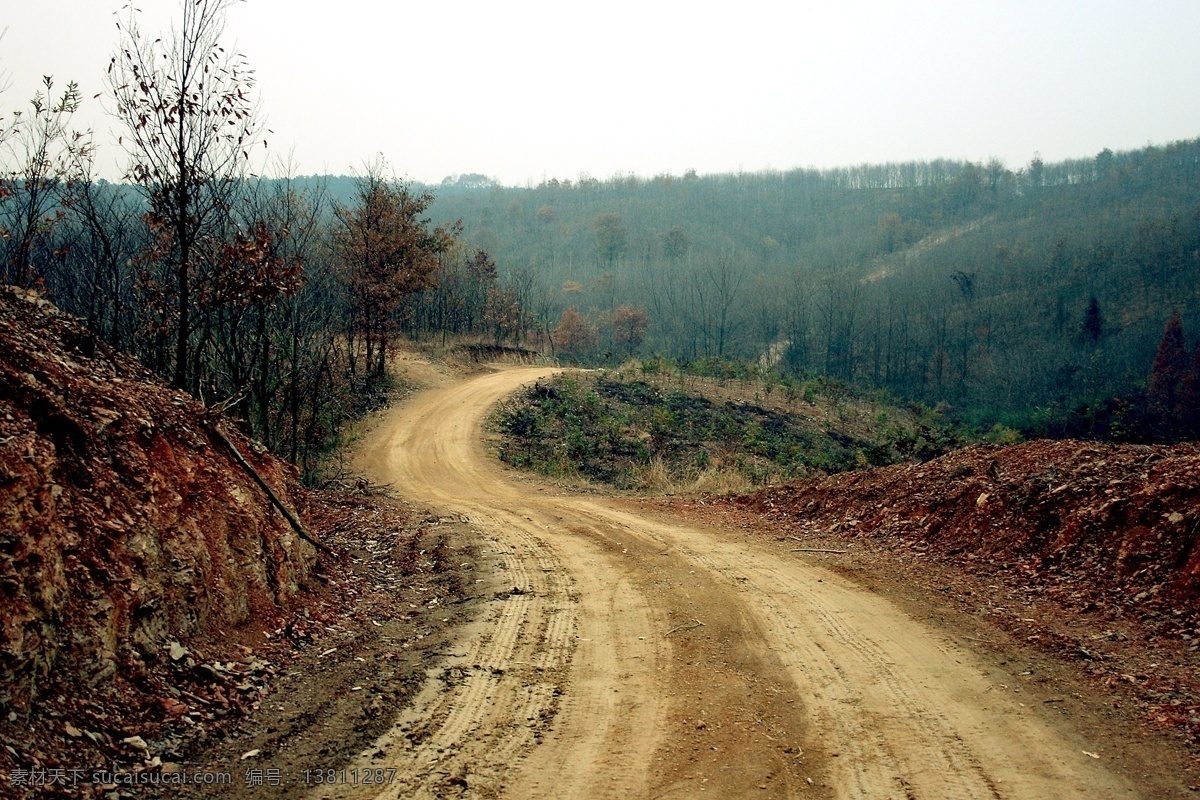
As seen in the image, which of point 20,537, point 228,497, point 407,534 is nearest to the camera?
point 20,537

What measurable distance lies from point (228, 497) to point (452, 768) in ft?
12.5

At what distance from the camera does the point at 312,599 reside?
727 cm

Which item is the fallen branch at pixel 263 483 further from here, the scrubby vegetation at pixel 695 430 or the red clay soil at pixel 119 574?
the scrubby vegetation at pixel 695 430

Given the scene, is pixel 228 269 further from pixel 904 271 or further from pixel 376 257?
pixel 904 271

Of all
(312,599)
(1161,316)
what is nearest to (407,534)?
(312,599)

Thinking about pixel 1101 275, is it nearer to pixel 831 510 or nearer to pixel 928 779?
pixel 831 510

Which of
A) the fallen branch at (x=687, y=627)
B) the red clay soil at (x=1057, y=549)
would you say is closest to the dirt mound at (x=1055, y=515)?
the red clay soil at (x=1057, y=549)

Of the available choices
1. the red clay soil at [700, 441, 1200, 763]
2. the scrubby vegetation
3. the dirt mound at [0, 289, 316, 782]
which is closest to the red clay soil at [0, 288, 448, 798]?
the dirt mound at [0, 289, 316, 782]

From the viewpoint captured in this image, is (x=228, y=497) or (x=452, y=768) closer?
(x=452, y=768)

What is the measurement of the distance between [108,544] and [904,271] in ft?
298

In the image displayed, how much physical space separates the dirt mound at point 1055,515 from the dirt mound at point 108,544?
25.7ft

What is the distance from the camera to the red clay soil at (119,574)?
3980 millimetres

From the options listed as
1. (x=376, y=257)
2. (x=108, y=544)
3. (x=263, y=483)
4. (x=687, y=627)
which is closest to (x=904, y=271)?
(x=376, y=257)

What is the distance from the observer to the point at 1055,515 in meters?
8.84
